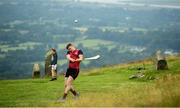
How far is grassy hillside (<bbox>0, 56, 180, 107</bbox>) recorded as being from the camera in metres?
16.0

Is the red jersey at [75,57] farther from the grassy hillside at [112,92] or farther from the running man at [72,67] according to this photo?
the grassy hillside at [112,92]

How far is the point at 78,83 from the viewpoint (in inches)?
1060

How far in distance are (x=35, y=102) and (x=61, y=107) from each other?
2.76 metres

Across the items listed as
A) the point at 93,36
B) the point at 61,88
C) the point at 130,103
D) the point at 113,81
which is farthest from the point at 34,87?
the point at 93,36

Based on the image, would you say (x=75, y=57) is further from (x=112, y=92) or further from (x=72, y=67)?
(x=112, y=92)

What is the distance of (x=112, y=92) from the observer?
70.4 feet

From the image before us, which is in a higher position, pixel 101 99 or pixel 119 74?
pixel 101 99

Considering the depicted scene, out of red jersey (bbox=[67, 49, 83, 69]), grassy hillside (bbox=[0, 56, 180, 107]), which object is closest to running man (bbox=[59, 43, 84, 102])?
red jersey (bbox=[67, 49, 83, 69])

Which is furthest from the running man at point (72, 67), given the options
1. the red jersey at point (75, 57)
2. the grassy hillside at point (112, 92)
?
the grassy hillside at point (112, 92)

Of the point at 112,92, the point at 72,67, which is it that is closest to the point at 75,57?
the point at 72,67

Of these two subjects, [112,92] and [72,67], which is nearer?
[72,67]

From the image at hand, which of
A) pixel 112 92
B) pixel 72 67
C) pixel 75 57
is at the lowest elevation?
pixel 112 92

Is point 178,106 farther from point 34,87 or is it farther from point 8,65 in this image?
point 8,65

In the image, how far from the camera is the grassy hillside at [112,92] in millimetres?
16031
